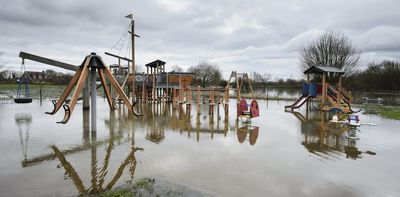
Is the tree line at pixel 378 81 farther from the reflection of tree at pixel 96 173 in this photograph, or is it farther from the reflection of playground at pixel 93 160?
the reflection of tree at pixel 96 173

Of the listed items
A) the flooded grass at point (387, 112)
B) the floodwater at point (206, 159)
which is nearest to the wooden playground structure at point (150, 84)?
the floodwater at point (206, 159)

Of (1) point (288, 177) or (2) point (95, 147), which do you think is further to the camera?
(2) point (95, 147)

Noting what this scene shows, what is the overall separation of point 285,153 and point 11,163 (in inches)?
312

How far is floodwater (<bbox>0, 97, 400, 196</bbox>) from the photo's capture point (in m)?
5.85

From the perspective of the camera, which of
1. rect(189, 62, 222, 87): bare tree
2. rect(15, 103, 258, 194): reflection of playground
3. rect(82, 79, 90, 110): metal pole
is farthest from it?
rect(189, 62, 222, 87): bare tree

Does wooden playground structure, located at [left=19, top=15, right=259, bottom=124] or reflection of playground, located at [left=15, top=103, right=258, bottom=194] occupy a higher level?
wooden playground structure, located at [left=19, top=15, right=259, bottom=124]

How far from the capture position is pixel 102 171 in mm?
6691

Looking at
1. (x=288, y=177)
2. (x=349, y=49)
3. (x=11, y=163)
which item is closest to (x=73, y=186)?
(x=11, y=163)

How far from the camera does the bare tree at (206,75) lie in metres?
69.1

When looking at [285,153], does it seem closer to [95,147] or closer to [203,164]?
[203,164]

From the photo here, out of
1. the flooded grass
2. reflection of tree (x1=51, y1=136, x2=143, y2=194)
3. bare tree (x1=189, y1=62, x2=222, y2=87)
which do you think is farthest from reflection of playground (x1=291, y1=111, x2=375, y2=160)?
bare tree (x1=189, y1=62, x2=222, y2=87)

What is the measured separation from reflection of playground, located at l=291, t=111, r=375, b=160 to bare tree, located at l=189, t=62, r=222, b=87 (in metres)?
53.9

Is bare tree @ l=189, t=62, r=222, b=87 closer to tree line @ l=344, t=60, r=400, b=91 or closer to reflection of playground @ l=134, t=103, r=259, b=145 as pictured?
tree line @ l=344, t=60, r=400, b=91

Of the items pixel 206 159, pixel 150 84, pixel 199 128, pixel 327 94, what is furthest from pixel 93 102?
pixel 327 94
